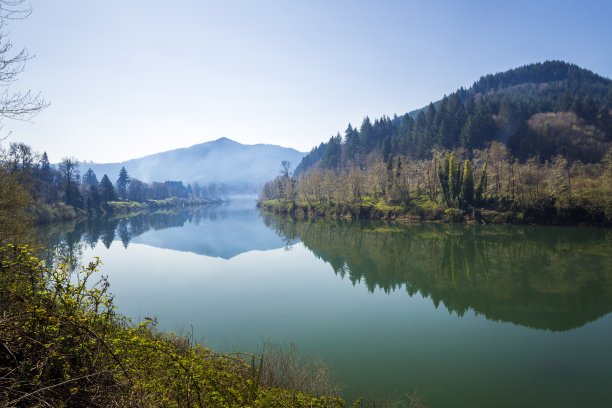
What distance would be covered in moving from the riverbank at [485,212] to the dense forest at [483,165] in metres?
0.14

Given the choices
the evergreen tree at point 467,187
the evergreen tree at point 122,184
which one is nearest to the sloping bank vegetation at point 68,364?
the evergreen tree at point 467,187

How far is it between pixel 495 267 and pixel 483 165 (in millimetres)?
32776

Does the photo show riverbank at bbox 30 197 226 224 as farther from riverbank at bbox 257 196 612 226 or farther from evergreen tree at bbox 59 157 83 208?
riverbank at bbox 257 196 612 226

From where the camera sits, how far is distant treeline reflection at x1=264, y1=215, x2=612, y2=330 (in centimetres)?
1498

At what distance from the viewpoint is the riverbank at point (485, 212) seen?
1506 inches

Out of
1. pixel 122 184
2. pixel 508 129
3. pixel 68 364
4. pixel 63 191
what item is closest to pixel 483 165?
pixel 508 129

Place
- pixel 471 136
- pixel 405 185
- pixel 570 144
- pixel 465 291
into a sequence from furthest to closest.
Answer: pixel 471 136 < pixel 570 144 < pixel 405 185 < pixel 465 291

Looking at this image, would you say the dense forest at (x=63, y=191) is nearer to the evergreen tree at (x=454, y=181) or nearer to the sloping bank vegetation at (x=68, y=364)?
the sloping bank vegetation at (x=68, y=364)

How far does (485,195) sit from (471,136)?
113 ft

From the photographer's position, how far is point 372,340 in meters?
11.8

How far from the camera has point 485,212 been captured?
45156 mm

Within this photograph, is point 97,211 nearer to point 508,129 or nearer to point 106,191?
point 106,191

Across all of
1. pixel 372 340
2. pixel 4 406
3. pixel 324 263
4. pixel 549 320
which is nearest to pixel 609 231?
pixel 549 320

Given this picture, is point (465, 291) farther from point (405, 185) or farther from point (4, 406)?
point (405, 185)
